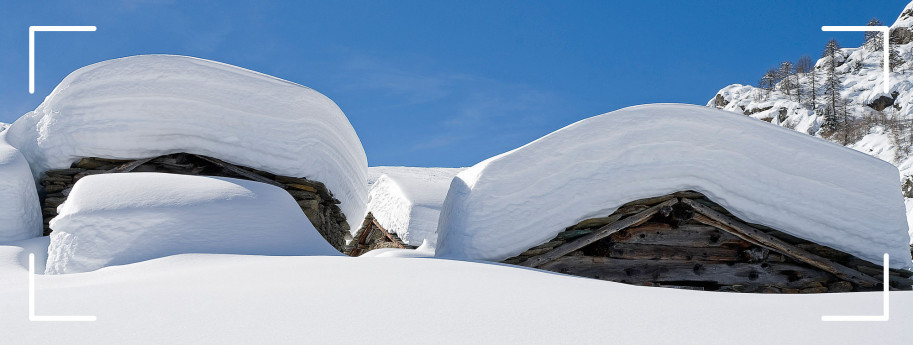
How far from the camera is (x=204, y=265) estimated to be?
4.28m

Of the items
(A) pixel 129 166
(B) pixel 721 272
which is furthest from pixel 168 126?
(B) pixel 721 272

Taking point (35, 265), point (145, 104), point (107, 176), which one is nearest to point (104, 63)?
→ point (145, 104)

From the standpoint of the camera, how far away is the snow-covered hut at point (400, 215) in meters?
12.6

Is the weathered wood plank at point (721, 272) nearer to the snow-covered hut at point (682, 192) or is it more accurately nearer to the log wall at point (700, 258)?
the log wall at point (700, 258)

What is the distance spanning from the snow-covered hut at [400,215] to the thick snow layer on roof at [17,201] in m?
6.41

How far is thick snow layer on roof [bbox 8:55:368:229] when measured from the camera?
22.7ft

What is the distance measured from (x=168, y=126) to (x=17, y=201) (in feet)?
5.70

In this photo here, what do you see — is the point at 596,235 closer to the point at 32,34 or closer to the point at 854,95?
A: the point at 32,34

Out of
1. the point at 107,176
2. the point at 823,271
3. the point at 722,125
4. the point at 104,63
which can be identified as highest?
the point at 104,63

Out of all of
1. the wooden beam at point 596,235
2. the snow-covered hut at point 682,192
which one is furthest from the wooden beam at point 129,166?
the wooden beam at point 596,235

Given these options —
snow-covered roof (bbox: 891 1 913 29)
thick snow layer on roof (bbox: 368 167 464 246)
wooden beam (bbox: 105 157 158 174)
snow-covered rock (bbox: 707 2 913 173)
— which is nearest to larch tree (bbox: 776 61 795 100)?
snow-covered rock (bbox: 707 2 913 173)

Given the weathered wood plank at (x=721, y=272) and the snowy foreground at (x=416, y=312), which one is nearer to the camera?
the snowy foreground at (x=416, y=312)

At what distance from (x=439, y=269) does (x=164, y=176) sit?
3.60 metres

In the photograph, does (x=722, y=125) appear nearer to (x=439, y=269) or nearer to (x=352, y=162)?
(x=439, y=269)
